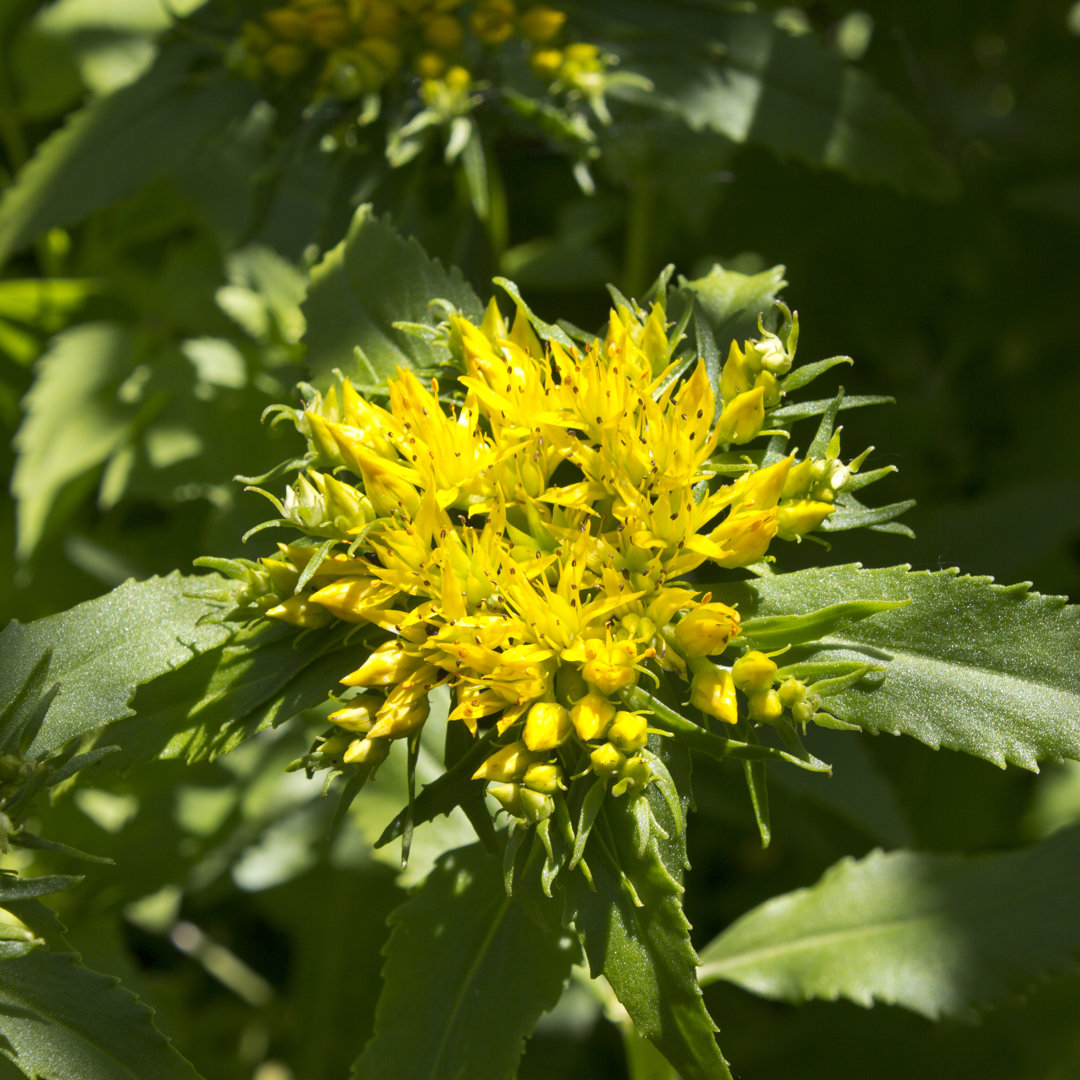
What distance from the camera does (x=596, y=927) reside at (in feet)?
3.84

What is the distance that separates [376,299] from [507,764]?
0.67m

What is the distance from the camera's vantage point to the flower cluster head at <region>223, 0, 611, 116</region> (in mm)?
1808

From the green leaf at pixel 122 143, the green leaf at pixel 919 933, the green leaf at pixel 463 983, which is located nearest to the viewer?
the green leaf at pixel 463 983

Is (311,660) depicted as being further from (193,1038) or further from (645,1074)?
(193,1038)

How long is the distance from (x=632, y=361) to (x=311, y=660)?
18.6 inches

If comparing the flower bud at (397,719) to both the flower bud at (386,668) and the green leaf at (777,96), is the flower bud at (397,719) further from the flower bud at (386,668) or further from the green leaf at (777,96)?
the green leaf at (777,96)

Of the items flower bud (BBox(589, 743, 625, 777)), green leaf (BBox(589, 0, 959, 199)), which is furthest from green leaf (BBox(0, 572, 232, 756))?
green leaf (BBox(589, 0, 959, 199))

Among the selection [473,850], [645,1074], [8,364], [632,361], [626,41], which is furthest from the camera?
[8,364]

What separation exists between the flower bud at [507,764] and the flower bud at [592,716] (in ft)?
0.19

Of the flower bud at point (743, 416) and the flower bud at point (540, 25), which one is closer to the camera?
the flower bud at point (743, 416)

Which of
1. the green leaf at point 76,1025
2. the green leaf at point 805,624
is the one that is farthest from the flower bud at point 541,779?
the green leaf at point 76,1025

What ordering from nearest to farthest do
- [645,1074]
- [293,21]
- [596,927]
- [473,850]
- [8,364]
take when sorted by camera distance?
[596,927], [473,850], [645,1074], [293,21], [8,364]

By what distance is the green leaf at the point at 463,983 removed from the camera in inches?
53.6

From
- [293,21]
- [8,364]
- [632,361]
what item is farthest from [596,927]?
[8,364]
